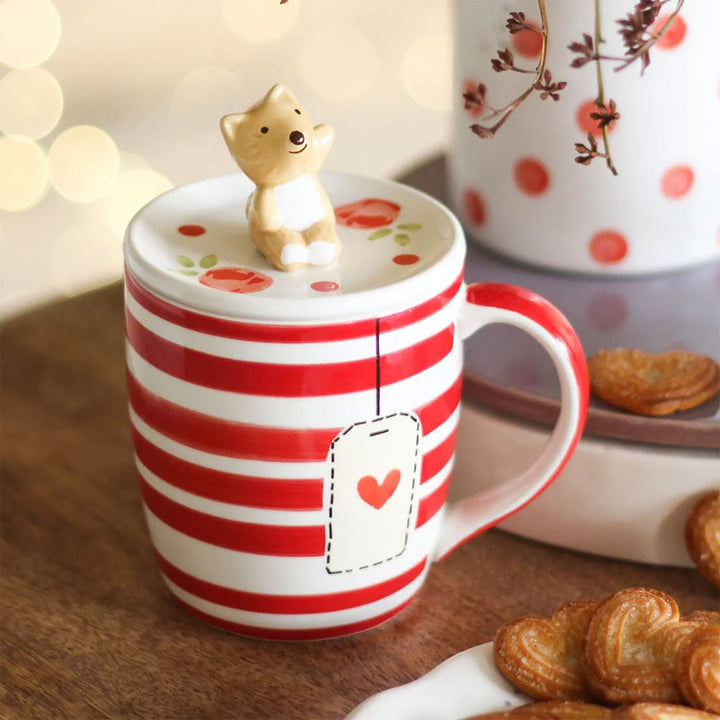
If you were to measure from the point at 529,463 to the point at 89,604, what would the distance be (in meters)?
0.23

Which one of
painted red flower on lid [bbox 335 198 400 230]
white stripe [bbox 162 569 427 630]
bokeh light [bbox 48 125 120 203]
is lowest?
bokeh light [bbox 48 125 120 203]

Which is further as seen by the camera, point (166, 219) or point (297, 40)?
point (297, 40)

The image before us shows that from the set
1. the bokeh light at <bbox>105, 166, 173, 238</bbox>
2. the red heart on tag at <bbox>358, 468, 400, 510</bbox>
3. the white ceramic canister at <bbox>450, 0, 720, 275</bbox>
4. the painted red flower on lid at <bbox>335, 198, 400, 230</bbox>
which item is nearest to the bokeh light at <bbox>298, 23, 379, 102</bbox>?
the bokeh light at <bbox>105, 166, 173, 238</bbox>

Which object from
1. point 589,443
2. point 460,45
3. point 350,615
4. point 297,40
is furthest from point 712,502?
point 297,40

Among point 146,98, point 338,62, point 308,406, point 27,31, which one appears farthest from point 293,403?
point 338,62

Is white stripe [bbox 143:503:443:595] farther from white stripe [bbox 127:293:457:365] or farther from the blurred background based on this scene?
the blurred background

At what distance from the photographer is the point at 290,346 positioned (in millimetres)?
450

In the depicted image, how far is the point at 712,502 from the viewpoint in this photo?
0.54 meters

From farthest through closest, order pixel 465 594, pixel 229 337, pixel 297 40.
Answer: pixel 297 40 → pixel 465 594 → pixel 229 337

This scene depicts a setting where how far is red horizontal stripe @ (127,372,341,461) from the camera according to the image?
47 cm

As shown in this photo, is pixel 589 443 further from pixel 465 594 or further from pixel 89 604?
pixel 89 604

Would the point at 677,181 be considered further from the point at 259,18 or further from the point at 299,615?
the point at 259,18

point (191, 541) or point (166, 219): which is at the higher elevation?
point (166, 219)

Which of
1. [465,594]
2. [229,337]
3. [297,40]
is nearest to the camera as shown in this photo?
[229,337]
